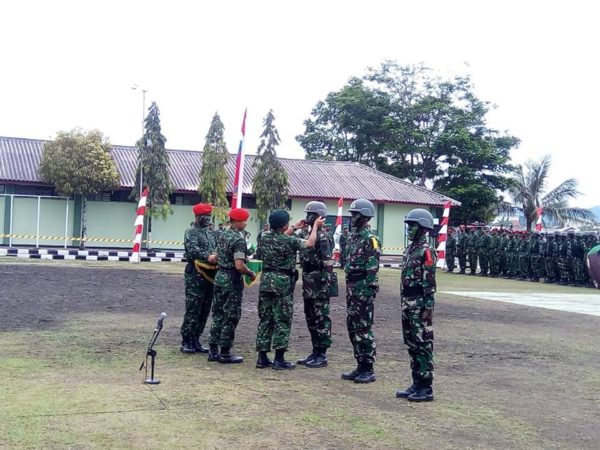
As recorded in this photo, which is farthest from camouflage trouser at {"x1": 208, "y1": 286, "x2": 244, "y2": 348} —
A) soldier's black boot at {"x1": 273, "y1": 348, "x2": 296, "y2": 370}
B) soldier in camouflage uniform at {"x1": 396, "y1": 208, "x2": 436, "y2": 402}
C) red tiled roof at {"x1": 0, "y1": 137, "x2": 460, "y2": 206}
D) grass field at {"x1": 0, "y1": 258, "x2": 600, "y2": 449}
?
red tiled roof at {"x1": 0, "y1": 137, "x2": 460, "y2": 206}

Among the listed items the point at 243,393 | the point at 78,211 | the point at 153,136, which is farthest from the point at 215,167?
the point at 243,393

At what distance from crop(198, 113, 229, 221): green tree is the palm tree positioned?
1921cm

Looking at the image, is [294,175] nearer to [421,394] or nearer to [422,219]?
[422,219]

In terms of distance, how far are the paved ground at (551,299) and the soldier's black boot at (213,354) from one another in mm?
9446

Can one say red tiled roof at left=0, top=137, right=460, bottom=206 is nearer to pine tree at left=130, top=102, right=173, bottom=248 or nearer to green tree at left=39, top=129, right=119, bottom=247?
green tree at left=39, top=129, right=119, bottom=247

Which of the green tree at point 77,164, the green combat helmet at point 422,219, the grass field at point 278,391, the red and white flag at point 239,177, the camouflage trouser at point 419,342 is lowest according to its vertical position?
the grass field at point 278,391

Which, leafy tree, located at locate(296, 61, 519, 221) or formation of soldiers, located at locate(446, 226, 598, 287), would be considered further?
leafy tree, located at locate(296, 61, 519, 221)

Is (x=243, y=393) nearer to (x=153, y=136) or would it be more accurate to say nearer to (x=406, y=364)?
(x=406, y=364)

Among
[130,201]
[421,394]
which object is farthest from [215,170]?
[421,394]

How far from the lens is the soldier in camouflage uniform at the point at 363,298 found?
7.32 meters

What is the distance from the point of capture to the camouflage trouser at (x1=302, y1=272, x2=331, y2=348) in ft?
26.5

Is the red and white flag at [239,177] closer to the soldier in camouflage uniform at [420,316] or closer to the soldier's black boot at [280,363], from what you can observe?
the soldier's black boot at [280,363]

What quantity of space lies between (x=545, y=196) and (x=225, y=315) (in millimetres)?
37725

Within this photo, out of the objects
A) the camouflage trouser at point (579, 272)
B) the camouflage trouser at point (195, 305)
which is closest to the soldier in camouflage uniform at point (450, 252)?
the camouflage trouser at point (579, 272)
